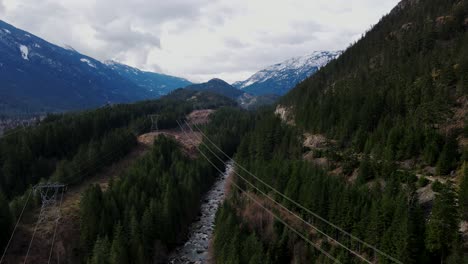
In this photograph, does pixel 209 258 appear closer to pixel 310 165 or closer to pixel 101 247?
pixel 101 247

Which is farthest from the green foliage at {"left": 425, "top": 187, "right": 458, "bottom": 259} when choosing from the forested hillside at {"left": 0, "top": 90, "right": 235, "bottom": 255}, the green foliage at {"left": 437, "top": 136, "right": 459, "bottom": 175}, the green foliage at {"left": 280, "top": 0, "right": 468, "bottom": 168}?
the forested hillside at {"left": 0, "top": 90, "right": 235, "bottom": 255}

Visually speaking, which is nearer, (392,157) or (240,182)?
(392,157)

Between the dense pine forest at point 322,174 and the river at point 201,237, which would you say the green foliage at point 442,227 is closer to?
the dense pine forest at point 322,174

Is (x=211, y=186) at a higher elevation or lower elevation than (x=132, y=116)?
lower

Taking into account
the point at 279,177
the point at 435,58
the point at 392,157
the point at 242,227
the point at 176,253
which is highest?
the point at 435,58

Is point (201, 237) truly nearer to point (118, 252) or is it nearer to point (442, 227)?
point (118, 252)

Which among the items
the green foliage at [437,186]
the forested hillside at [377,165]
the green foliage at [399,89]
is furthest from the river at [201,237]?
the green foliage at [437,186]

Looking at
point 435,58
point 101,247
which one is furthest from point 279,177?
point 435,58
